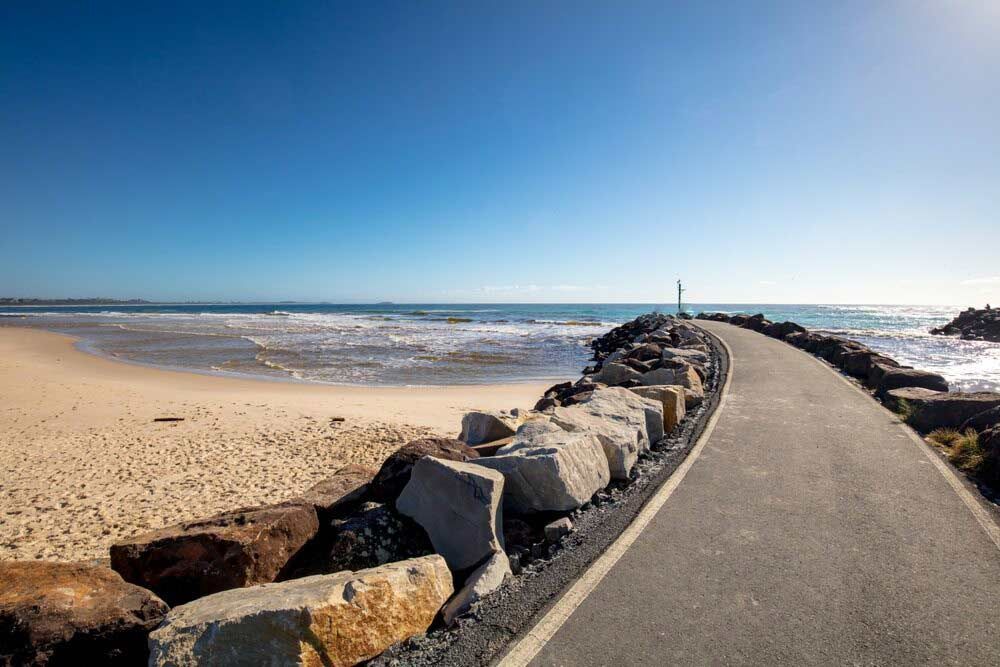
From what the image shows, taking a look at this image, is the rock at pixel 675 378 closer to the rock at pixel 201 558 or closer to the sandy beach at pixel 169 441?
the sandy beach at pixel 169 441

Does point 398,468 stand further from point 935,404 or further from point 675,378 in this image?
point 935,404

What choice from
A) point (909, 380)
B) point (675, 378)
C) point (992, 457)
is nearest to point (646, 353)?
point (675, 378)

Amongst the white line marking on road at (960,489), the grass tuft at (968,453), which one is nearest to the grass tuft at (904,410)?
the white line marking on road at (960,489)

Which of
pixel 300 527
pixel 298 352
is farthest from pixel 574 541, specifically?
pixel 298 352

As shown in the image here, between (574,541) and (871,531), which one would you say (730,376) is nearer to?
(871,531)

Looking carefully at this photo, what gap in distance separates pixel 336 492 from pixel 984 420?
890 cm

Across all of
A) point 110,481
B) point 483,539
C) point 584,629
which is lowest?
point 110,481

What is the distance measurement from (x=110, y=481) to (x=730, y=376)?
44.4 ft

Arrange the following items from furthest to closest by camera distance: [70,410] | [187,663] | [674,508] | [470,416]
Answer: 1. [70,410]
2. [470,416]
3. [674,508]
4. [187,663]

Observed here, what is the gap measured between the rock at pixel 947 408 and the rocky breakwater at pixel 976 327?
3554 centimetres

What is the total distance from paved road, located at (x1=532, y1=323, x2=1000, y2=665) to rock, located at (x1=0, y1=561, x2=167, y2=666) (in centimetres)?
242

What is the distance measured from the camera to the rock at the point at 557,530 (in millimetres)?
4363

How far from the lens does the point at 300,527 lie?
378 centimetres

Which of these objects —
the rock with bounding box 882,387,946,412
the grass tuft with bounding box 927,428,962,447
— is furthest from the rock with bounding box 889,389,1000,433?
the grass tuft with bounding box 927,428,962,447
